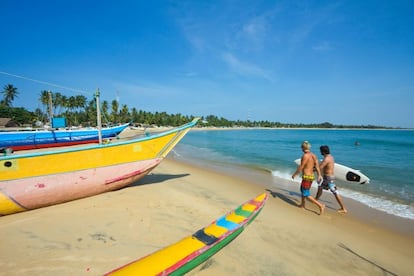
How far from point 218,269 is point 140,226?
6.20 feet

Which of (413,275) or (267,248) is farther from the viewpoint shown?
(267,248)

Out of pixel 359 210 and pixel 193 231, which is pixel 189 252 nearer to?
pixel 193 231

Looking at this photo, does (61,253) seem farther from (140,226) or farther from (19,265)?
(140,226)

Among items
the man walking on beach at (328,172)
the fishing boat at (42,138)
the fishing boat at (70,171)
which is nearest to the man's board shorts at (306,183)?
the man walking on beach at (328,172)

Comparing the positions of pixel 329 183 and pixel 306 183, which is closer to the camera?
pixel 306 183

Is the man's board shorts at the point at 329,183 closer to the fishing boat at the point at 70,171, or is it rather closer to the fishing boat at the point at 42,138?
the fishing boat at the point at 70,171

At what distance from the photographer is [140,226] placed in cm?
390

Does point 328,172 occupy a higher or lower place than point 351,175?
higher

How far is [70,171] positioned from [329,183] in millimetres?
6619

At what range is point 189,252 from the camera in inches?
108

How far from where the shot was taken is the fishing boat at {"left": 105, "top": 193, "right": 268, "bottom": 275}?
7.91 ft

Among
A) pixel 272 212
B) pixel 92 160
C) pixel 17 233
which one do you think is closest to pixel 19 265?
pixel 17 233

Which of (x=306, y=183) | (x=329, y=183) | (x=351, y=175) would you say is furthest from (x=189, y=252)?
(x=351, y=175)

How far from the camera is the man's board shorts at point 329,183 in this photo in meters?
5.02
